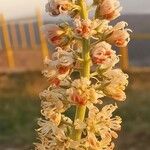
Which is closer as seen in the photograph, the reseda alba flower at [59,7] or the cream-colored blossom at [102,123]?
the reseda alba flower at [59,7]

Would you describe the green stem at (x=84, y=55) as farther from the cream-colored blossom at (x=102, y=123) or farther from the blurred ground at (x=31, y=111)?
the blurred ground at (x=31, y=111)

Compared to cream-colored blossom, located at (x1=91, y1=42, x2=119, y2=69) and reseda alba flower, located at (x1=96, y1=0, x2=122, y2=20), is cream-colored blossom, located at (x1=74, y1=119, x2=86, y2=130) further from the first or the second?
reseda alba flower, located at (x1=96, y1=0, x2=122, y2=20)

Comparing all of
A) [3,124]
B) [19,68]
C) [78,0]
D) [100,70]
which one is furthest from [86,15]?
[19,68]

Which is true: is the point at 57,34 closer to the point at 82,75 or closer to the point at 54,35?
the point at 54,35

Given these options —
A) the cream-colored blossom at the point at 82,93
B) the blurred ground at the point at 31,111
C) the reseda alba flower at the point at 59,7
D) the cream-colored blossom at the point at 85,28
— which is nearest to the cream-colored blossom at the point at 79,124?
the cream-colored blossom at the point at 82,93

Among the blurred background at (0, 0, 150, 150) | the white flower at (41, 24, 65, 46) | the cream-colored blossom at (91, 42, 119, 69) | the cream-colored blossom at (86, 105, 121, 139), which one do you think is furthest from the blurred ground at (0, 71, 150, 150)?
the cream-colored blossom at (91, 42, 119, 69)

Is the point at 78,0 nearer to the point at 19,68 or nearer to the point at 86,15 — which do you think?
the point at 86,15

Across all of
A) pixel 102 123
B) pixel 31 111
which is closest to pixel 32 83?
pixel 31 111
